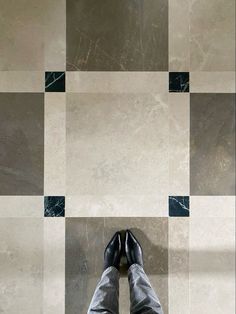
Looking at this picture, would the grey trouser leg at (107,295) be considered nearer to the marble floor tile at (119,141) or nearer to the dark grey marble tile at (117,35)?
the marble floor tile at (119,141)

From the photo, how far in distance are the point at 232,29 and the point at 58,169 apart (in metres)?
0.94

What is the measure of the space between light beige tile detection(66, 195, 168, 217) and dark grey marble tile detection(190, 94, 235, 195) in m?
0.18

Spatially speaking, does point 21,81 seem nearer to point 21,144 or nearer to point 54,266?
point 21,144

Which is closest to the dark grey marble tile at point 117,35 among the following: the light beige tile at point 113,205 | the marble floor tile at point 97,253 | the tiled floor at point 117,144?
the tiled floor at point 117,144

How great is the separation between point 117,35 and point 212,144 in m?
0.61

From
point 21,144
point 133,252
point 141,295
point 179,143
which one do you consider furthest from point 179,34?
point 141,295

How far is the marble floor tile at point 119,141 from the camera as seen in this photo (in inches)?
48.4

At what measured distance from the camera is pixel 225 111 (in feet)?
4.06

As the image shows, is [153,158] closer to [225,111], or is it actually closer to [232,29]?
[225,111]

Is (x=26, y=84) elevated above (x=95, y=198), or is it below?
above

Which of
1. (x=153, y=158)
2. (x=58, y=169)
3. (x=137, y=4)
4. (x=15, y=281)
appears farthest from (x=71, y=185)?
(x=137, y=4)

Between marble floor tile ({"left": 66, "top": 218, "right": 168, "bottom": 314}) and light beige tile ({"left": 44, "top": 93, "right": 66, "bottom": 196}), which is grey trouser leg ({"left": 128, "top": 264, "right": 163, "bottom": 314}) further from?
light beige tile ({"left": 44, "top": 93, "right": 66, "bottom": 196})

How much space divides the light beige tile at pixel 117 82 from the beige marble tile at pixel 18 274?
591mm

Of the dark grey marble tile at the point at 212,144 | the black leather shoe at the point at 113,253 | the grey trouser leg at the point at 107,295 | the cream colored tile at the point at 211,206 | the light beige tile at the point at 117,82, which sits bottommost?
the grey trouser leg at the point at 107,295
